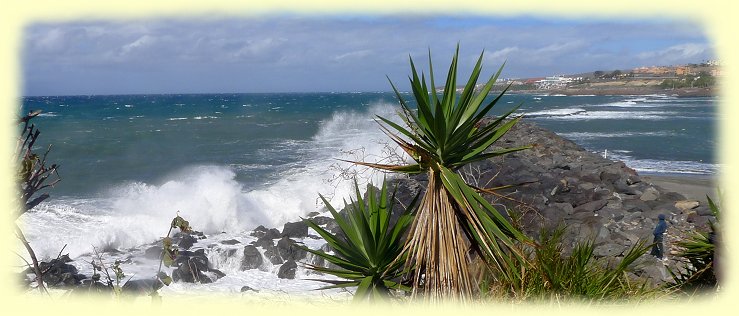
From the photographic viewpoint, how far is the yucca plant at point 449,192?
513 cm

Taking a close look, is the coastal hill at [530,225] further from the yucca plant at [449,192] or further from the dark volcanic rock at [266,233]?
the yucca plant at [449,192]

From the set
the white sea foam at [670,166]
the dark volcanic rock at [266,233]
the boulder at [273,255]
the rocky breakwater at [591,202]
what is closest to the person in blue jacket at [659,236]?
the rocky breakwater at [591,202]

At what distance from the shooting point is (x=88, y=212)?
67.6 feet

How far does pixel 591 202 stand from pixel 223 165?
2077cm

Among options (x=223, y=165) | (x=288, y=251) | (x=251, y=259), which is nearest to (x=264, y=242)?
(x=251, y=259)

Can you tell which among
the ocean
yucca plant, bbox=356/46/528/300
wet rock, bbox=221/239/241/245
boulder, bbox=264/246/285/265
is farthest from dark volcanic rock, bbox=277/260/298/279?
yucca plant, bbox=356/46/528/300

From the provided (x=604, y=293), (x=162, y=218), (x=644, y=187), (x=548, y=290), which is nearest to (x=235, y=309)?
(x=548, y=290)

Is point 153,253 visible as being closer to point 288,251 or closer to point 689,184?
point 288,251

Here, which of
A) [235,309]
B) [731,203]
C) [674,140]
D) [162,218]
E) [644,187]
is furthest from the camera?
[674,140]

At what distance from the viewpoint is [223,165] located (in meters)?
32.3

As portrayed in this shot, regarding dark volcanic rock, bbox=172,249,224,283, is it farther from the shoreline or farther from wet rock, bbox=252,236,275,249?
the shoreline

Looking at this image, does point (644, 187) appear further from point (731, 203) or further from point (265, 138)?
point (265, 138)

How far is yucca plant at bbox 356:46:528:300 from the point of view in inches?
202

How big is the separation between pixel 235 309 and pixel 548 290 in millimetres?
2646
